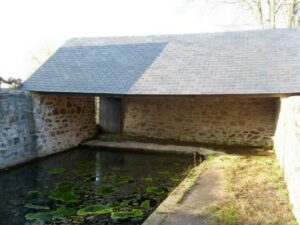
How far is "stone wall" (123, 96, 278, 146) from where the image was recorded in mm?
9680

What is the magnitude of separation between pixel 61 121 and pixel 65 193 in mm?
4066

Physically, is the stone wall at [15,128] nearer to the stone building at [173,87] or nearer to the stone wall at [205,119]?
the stone building at [173,87]

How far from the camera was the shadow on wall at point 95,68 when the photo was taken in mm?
8727

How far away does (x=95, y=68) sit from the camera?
958cm

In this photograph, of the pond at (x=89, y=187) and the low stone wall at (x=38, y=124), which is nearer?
the pond at (x=89, y=187)

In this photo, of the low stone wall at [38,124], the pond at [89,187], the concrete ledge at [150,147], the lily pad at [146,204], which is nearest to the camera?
the pond at [89,187]

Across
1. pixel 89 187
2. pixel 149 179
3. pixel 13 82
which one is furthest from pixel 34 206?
pixel 13 82

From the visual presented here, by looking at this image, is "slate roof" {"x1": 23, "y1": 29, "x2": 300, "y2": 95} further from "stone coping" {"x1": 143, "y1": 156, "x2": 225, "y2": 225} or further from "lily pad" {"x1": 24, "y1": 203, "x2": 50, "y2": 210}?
"lily pad" {"x1": 24, "y1": 203, "x2": 50, "y2": 210}

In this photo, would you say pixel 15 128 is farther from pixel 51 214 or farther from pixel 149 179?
pixel 51 214

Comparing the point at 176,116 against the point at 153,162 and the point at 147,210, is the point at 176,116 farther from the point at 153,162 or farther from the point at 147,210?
the point at 147,210

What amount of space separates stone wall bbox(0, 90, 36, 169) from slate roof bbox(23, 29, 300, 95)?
0.80 meters

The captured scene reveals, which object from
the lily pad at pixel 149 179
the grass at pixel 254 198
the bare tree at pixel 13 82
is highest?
the bare tree at pixel 13 82

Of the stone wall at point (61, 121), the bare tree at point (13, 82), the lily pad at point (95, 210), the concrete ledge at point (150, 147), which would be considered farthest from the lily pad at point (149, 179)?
the bare tree at point (13, 82)

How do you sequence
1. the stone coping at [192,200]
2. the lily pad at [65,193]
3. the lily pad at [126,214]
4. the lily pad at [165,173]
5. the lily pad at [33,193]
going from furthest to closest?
the lily pad at [165,173] → the lily pad at [33,193] → the lily pad at [65,193] → the lily pad at [126,214] → the stone coping at [192,200]
